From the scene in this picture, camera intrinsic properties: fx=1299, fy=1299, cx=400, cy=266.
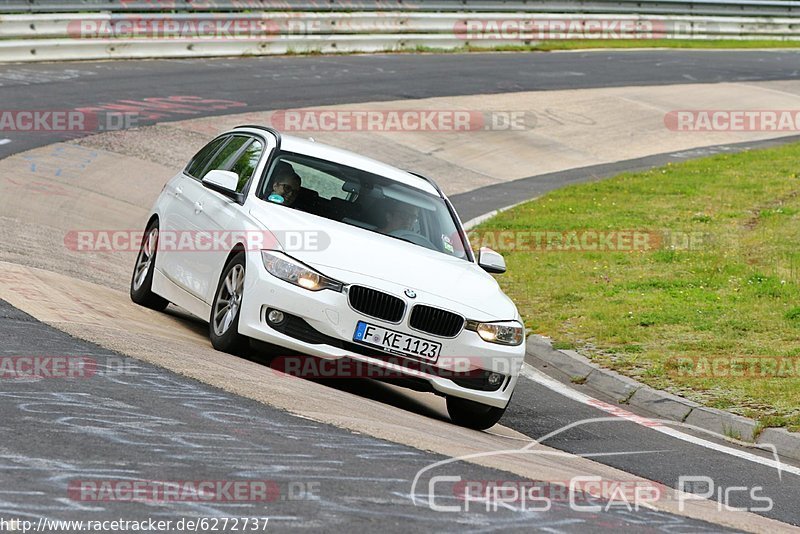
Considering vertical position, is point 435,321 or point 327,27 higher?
point 435,321

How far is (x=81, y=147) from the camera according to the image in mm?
20094

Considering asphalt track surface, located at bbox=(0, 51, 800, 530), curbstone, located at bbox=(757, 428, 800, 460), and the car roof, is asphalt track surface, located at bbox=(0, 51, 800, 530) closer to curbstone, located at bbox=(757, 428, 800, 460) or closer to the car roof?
curbstone, located at bbox=(757, 428, 800, 460)

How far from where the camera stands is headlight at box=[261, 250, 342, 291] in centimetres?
871

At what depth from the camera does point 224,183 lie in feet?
32.5

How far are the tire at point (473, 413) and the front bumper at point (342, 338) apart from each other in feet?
0.45

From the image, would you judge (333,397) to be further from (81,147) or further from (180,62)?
(180,62)

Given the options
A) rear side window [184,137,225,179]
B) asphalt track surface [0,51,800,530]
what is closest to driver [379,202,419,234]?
asphalt track surface [0,51,800,530]

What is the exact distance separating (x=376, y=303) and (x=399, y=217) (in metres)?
1.56

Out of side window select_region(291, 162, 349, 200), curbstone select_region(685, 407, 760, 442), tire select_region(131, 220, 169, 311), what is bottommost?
curbstone select_region(685, 407, 760, 442)

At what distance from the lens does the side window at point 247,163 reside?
34.0ft

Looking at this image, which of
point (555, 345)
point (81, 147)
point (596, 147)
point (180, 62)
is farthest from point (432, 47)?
point (555, 345)

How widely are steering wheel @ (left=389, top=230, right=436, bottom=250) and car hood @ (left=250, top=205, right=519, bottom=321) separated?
0.18 metres

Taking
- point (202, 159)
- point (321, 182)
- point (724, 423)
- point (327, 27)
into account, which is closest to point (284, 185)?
point (321, 182)

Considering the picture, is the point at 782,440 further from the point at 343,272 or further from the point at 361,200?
the point at 361,200
